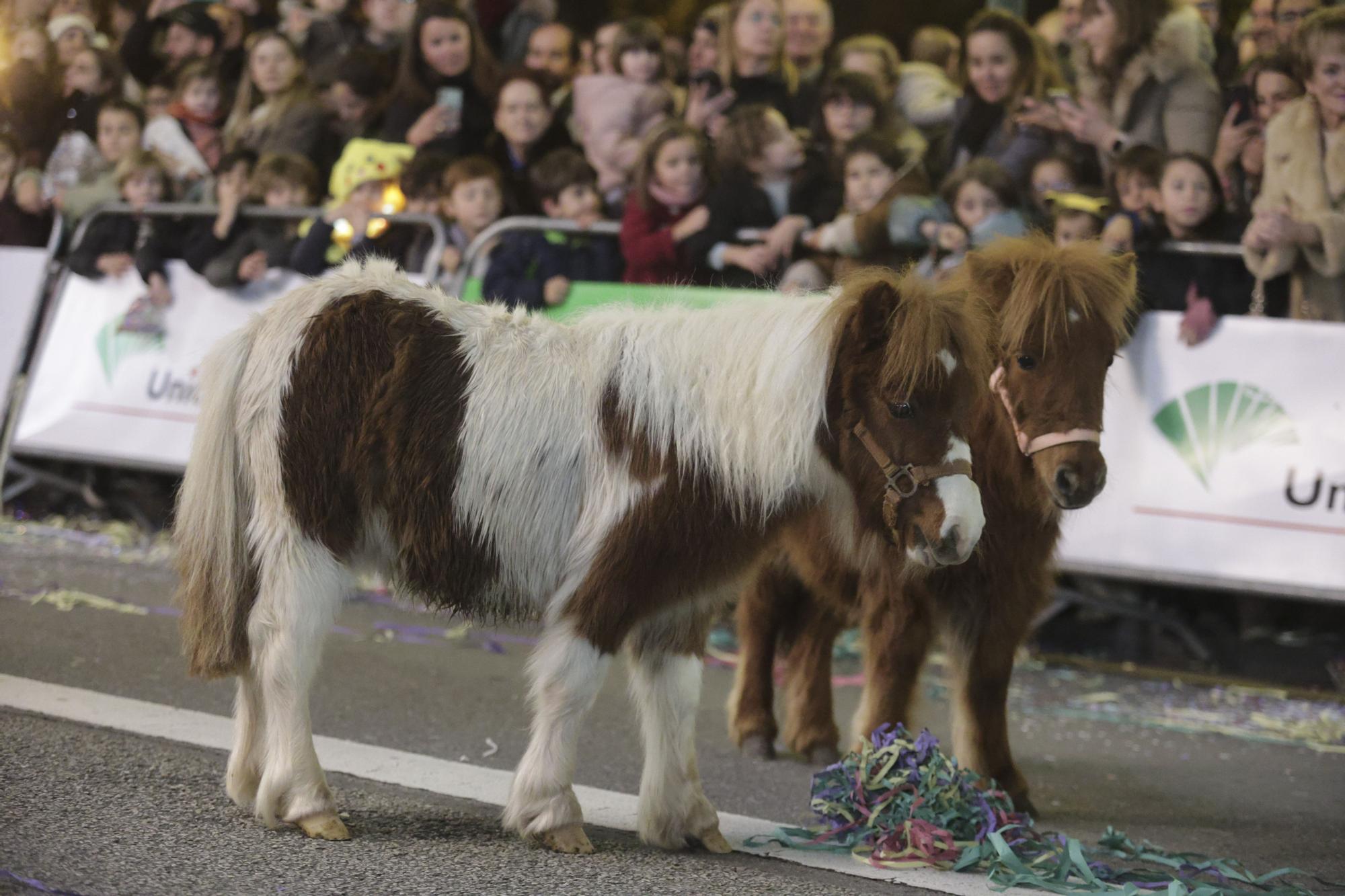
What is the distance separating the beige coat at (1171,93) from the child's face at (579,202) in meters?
2.76

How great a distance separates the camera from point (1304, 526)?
6.44 m

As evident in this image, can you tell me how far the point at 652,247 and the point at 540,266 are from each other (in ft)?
2.14

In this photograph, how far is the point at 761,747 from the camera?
551cm

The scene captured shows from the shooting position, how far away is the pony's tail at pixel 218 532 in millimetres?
4008

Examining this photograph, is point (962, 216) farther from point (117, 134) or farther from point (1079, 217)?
point (117, 134)

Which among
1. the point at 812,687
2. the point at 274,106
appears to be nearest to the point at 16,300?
the point at 274,106

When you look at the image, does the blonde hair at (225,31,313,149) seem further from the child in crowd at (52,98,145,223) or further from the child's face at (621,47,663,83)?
the child's face at (621,47,663,83)

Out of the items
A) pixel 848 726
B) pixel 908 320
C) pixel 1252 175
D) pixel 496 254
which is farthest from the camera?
pixel 496 254

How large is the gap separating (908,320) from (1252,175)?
415cm

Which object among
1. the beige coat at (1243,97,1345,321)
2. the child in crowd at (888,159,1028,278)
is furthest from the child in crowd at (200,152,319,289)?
the beige coat at (1243,97,1345,321)

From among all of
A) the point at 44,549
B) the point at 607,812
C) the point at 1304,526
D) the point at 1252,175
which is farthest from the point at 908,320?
the point at 44,549

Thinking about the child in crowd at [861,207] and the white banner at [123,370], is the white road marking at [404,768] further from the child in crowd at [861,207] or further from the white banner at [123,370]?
the white banner at [123,370]

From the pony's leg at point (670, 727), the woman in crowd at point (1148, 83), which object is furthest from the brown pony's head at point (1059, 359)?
the woman in crowd at point (1148, 83)

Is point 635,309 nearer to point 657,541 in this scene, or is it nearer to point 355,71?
point 657,541
